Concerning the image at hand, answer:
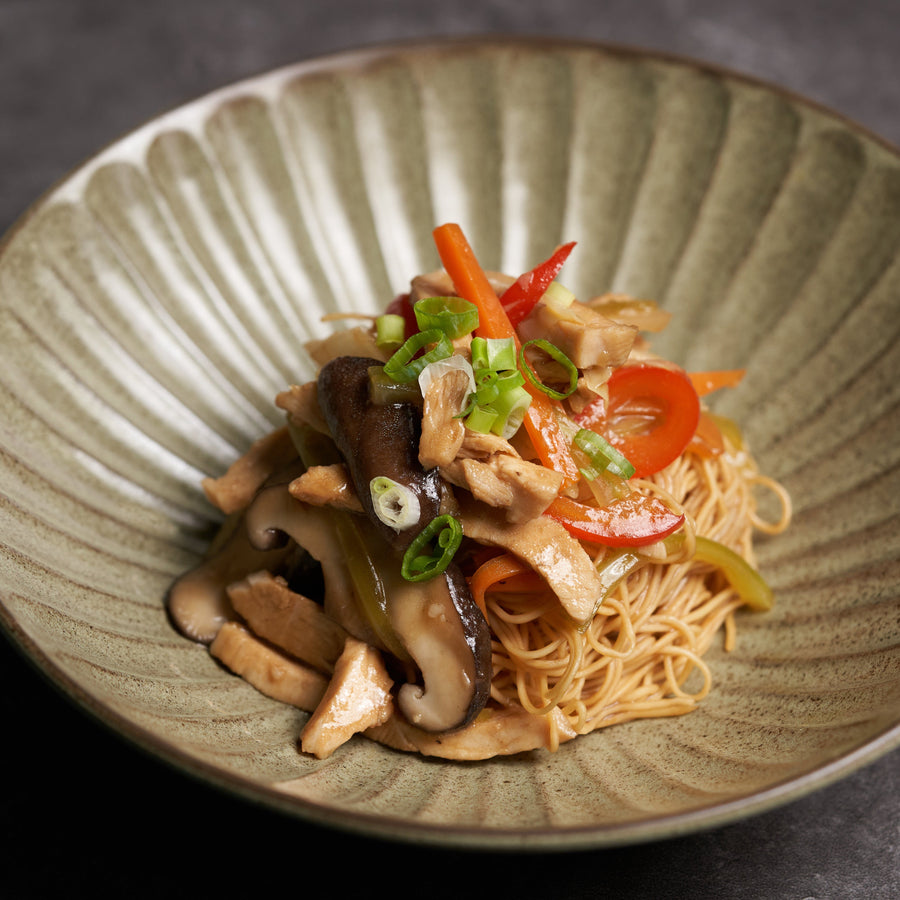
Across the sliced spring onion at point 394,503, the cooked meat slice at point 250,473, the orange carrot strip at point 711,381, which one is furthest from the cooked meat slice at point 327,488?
the orange carrot strip at point 711,381

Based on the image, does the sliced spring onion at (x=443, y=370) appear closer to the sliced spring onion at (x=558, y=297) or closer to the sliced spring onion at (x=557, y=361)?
the sliced spring onion at (x=557, y=361)

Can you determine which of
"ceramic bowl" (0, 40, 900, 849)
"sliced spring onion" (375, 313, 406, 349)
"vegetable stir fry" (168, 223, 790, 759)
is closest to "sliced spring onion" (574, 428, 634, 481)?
"vegetable stir fry" (168, 223, 790, 759)

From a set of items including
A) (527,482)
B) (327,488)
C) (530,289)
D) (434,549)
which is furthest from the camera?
(530,289)

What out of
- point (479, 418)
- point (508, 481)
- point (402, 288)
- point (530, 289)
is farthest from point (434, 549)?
point (402, 288)

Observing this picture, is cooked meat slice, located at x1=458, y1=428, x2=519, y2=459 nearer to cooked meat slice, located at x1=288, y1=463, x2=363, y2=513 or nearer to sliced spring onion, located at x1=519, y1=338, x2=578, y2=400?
sliced spring onion, located at x1=519, y1=338, x2=578, y2=400

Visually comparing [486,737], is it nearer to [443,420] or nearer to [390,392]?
[443,420]

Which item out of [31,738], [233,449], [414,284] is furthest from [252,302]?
[31,738]
